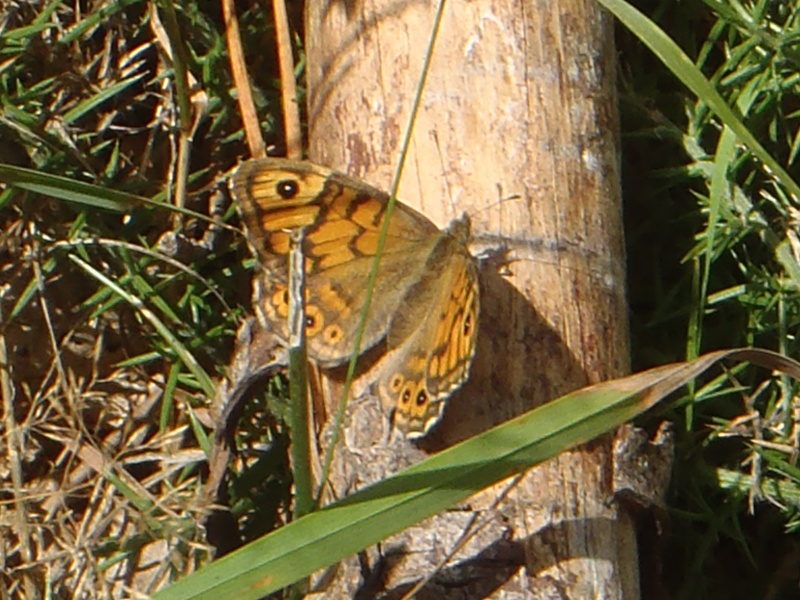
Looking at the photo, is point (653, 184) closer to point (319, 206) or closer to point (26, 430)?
point (319, 206)

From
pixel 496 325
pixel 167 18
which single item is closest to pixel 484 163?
pixel 496 325

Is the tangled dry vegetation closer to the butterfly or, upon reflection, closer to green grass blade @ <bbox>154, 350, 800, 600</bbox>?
the butterfly

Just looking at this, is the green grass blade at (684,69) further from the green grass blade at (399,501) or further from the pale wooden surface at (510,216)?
the green grass blade at (399,501)

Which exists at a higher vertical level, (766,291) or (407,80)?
(407,80)

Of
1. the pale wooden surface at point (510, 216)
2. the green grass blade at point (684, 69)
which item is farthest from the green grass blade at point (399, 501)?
the green grass blade at point (684, 69)

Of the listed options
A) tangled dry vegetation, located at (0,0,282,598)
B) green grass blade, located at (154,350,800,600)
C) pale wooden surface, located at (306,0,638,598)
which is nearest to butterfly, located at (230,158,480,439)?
pale wooden surface, located at (306,0,638,598)

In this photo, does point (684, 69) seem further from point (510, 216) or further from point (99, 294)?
point (99, 294)

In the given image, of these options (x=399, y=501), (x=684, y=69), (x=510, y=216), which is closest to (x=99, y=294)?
(x=510, y=216)
